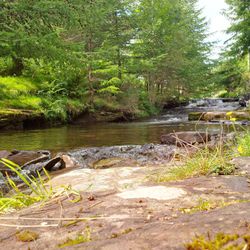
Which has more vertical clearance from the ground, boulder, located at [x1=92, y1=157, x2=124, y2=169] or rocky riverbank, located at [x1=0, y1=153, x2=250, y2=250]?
rocky riverbank, located at [x1=0, y1=153, x2=250, y2=250]

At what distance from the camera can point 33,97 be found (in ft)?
43.1

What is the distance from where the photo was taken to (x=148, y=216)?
1.47 meters

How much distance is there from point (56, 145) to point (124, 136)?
2315 millimetres

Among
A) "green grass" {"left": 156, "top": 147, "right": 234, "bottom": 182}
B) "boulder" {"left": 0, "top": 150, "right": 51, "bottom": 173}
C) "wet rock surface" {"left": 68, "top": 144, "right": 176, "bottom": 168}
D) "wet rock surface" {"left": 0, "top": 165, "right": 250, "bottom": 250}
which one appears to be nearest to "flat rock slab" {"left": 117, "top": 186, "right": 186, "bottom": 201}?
"wet rock surface" {"left": 0, "top": 165, "right": 250, "bottom": 250}

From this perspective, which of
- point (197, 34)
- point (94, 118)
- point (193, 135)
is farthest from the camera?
point (197, 34)

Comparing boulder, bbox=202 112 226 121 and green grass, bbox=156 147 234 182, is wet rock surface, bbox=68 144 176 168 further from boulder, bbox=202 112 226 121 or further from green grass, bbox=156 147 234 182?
boulder, bbox=202 112 226 121

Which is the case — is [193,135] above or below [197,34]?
below

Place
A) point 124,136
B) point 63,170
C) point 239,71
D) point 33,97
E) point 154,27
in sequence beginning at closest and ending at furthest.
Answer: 1. point 63,170
2. point 124,136
3. point 33,97
4. point 154,27
5. point 239,71

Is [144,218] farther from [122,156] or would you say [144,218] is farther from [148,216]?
[122,156]

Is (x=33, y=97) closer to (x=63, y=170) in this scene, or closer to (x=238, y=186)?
(x=63, y=170)

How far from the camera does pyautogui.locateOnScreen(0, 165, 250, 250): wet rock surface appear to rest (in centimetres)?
106

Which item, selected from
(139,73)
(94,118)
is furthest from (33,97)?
(139,73)

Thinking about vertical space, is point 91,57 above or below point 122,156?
above

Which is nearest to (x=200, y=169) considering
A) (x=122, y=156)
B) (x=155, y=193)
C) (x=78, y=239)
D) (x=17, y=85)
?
(x=155, y=193)
